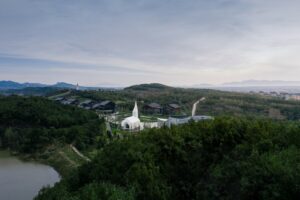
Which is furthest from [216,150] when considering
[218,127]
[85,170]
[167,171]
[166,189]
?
[85,170]

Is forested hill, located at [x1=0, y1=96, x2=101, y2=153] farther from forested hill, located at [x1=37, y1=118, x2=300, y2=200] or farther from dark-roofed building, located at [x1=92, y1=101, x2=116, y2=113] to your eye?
forested hill, located at [x1=37, y1=118, x2=300, y2=200]

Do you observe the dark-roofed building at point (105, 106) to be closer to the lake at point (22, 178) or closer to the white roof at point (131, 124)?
the white roof at point (131, 124)

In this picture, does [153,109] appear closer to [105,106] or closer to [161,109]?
[161,109]

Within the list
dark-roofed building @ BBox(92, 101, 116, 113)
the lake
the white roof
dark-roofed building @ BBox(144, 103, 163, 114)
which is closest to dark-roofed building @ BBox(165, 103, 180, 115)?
dark-roofed building @ BBox(144, 103, 163, 114)

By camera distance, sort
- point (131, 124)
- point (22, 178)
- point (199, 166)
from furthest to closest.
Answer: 1. point (131, 124)
2. point (22, 178)
3. point (199, 166)

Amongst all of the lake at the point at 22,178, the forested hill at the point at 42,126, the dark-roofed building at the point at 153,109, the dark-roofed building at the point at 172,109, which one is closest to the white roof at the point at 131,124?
the forested hill at the point at 42,126

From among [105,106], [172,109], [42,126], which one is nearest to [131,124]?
[42,126]
